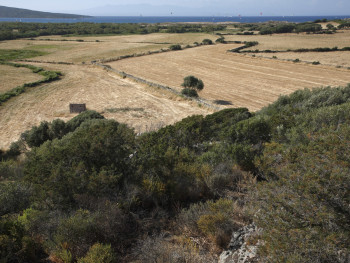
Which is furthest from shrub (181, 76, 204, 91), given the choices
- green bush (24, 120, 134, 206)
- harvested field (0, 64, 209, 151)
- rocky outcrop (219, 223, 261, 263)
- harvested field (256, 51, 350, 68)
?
rocky outcrop (219, 223, 261, 263)

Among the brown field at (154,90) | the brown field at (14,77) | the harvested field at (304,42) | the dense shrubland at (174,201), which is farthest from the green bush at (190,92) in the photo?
the harvested field at (304,42)

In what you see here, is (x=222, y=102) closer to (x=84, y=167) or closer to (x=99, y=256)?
(x=84, y=167)

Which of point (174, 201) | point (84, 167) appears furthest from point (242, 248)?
point (84, 167)

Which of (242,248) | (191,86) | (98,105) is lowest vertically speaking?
(98,105)

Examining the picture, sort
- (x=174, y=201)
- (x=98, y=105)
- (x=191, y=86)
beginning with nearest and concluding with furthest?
1. (x=174, y=201)
2. (x=98, y=105)
3. (x=191, y=86)

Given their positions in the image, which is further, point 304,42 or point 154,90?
point 304,42

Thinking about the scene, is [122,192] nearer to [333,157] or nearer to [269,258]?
[269,258]

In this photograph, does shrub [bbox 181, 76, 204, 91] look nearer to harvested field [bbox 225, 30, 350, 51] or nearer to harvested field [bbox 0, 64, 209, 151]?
harvested field [bbox 0, 64, 209, 151]
